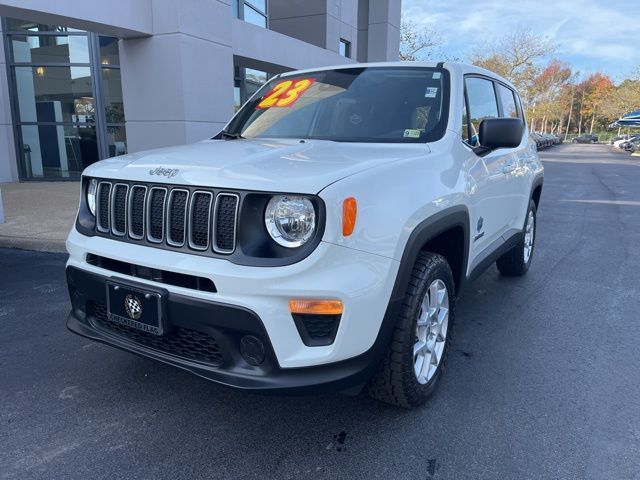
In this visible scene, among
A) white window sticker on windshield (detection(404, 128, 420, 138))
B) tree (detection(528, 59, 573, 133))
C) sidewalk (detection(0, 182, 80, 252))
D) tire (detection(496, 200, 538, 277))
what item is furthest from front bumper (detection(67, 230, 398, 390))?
tree (detection(528, 59, 573, 133))

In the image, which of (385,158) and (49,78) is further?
(49,78)

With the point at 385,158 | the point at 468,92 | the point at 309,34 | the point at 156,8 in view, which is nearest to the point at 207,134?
the point at 156,8

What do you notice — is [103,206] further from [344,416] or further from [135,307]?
[344,416]

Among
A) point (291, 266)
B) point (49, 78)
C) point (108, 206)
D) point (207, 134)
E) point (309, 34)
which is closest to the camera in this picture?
point (291, 266)

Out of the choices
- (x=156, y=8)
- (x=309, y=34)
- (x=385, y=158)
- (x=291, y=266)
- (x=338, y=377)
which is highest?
A: (x=309, y=34)

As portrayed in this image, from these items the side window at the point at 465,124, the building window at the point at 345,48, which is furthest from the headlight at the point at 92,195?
the building window at the point at 345,48

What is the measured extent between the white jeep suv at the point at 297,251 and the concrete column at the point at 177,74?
6.14 metres

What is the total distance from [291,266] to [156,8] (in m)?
8.07

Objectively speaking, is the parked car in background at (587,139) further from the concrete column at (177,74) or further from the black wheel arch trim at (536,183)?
the black wheel arch trim at (536,183)

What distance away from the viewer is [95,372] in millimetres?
3205

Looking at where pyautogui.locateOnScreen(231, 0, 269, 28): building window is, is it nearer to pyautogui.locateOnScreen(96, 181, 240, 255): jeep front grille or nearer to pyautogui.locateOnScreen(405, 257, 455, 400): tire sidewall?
pyautogui.locateOnScreen(96, 181, 240, 255): jeep front grille

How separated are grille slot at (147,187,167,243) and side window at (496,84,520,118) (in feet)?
10.7

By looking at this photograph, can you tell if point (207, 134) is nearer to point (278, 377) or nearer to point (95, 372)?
point (95, 372)

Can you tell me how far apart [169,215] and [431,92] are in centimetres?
190
